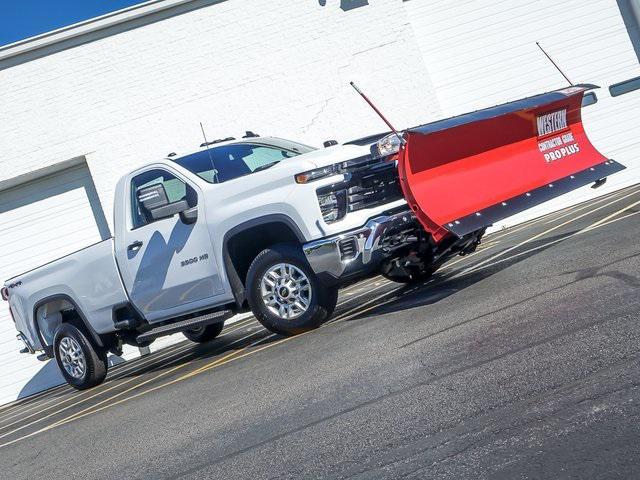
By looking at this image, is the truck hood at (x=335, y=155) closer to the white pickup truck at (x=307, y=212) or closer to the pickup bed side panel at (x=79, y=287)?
the white pickup truck at (x=307, y=212)

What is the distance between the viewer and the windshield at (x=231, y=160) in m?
9.90

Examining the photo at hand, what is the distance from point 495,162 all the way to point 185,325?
11.8 ft

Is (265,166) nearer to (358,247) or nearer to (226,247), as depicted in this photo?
(226,247)

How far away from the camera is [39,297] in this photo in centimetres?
1195

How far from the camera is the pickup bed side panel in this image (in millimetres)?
10977

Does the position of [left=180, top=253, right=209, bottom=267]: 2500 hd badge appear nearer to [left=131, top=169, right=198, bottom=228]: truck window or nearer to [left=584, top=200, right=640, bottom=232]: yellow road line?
[left=131, top=169, right=198, bottom=228]: truck window

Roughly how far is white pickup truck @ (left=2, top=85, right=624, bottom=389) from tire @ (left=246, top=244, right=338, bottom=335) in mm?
12

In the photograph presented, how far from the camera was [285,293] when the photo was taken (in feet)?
30.2

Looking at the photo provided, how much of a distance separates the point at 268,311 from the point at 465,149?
2.41 meters

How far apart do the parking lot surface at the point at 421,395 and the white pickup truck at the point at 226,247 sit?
55 centimetres

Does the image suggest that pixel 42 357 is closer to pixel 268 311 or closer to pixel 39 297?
pixel 39 297

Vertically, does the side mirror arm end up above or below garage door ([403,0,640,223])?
below

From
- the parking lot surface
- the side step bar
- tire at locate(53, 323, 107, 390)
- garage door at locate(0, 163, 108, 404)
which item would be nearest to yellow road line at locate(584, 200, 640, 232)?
the parking lot surface

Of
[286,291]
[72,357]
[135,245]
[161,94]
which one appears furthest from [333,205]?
[161,94]
